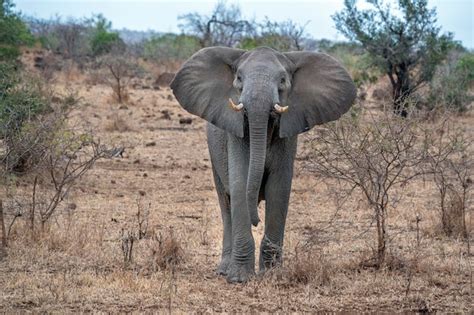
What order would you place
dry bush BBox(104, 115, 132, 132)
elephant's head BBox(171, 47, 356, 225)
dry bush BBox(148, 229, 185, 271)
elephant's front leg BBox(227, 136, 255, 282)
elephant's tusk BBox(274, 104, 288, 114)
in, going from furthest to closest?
dry bush BBox(104, 115, 132, 132) → dry bush BBox(148, 229, 185, 271) → elephant's front leg BBox(227, 136, 255, 282) → elephant's head BBox(171, 47, 356, 225) → elephant's tusk BBox(274, 104, 288, 114)

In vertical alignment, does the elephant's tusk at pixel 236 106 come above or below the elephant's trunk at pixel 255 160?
above

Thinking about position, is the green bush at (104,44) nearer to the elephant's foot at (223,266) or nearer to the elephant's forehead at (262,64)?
the elephant's foot at (223,266)

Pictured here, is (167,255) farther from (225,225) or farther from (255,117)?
(255,117)

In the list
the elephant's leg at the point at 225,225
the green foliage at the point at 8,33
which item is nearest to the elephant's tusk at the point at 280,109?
the elephant's leg at the point at 225,225

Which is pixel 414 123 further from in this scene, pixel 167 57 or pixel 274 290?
pixel 167 57

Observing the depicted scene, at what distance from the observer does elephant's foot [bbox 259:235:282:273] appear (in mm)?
6730

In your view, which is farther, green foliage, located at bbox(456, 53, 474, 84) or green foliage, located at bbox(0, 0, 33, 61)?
green foliage, located at bbox(456, 53, 474, 84)

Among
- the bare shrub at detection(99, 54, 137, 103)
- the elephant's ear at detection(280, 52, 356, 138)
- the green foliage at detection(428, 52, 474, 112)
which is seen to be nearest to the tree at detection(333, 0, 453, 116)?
the green foliage at detection(428, 52, 474, 112)

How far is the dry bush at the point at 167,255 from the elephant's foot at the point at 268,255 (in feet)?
2.35

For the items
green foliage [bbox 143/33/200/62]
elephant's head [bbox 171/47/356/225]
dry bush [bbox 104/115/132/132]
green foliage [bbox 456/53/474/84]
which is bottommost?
elephant's head [bbox 171/47/356/225]

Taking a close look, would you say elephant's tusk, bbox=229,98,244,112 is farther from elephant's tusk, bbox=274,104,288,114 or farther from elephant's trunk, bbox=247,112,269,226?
elephant's tusk, bbox=274,104,288,114

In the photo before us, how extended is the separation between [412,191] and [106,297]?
575cm

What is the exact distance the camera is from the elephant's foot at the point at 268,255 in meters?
6.73

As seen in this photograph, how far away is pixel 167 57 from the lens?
118ft
